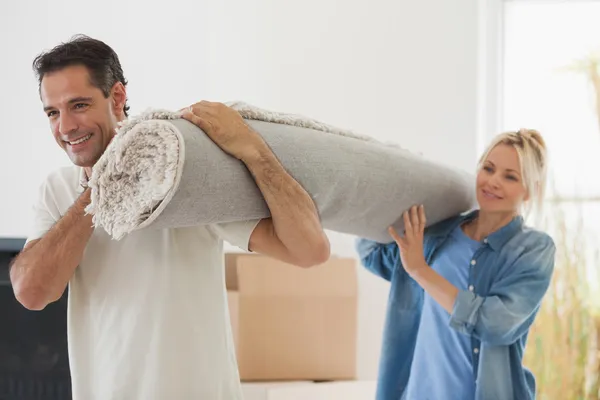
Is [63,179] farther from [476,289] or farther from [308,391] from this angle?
[308,391]

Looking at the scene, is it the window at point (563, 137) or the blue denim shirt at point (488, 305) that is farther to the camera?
the window at point (563, 137)

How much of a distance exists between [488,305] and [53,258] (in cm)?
95

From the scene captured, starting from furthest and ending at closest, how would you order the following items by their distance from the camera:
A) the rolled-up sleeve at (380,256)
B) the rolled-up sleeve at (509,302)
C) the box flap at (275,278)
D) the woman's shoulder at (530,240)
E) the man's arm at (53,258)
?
1. the box flap at (275,278)
2. the rolled-up sleeve at (380,256)
3. the woman's shoulder at (530,240)
4. the rolled-up sleeve at (509,302)
5. the man's arm at (53,258)

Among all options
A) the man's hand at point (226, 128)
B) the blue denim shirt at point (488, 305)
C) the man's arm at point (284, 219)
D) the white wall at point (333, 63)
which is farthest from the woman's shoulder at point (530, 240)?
the white wall at point (333, 63)

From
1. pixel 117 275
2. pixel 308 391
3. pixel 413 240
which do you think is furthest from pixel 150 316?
pixel 308 391

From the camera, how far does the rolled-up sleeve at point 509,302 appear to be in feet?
5.78

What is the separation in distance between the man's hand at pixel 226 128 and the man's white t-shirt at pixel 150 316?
0.22m

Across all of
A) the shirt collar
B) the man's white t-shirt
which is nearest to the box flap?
the shirt collar

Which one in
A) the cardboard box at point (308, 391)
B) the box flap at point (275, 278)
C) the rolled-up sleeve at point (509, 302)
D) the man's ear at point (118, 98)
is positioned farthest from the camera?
the box flap at point (275, 278)

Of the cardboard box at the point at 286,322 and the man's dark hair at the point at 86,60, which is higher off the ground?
the man's dark hair at the point at 86,60

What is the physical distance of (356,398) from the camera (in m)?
2.69

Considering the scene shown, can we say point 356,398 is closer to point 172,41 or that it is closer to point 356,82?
point 356,82

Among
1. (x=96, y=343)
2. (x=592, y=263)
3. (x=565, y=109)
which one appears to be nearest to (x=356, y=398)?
(x=592, y=263)

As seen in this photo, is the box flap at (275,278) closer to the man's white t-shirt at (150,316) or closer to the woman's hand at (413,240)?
the woman's hand at (413,240)
